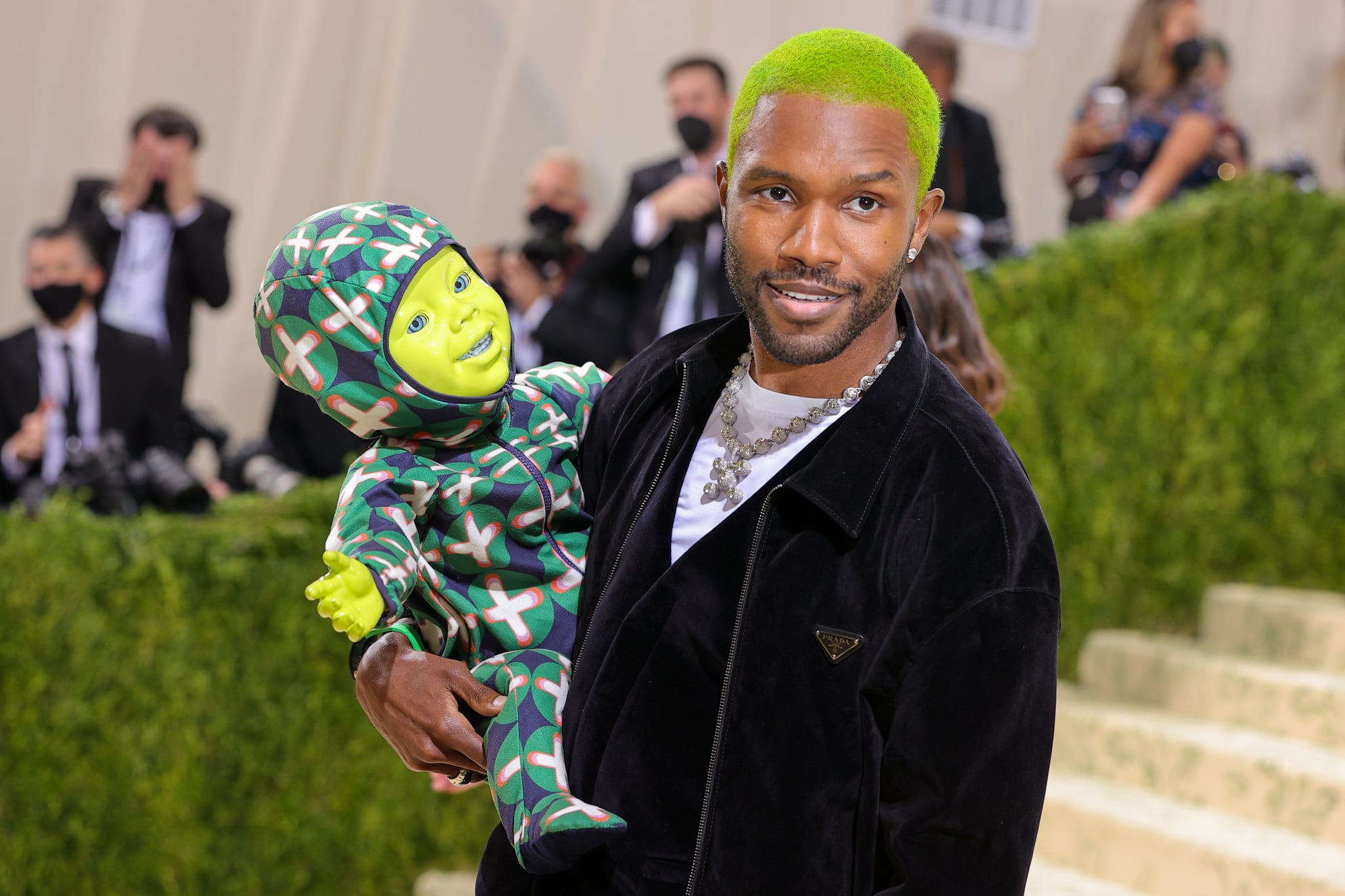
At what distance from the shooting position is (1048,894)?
3.66 metres

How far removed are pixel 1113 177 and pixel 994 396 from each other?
11.0 feet

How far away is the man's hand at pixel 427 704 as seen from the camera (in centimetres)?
171

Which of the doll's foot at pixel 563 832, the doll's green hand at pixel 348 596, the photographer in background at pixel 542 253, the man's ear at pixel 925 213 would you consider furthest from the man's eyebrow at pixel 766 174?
the photographer in background at pixel 542 253

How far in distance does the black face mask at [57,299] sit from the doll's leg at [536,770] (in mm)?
3775

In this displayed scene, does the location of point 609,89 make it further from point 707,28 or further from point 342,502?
point 342,502

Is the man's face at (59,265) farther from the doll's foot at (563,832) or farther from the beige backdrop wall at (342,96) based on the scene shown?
the doll's foot at (563,832)

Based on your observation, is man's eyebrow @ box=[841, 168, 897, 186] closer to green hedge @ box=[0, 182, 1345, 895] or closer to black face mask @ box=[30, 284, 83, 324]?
green hedge @ box=[0, 182, 1345, 895]

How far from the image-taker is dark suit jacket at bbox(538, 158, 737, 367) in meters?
4.78

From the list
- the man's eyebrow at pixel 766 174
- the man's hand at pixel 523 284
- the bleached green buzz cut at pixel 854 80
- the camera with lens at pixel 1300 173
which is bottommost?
the man's hand at pixel 523 284

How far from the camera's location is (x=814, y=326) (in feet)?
5.00

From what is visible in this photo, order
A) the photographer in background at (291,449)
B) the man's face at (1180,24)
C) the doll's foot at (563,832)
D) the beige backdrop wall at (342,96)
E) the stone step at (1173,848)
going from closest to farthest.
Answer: the doll's foot at (563,832)
the stone step at (1173,848)
the photographer in background at (291,449)
the man's face at (1180,24)
the beige backdrop wall at (342,96)

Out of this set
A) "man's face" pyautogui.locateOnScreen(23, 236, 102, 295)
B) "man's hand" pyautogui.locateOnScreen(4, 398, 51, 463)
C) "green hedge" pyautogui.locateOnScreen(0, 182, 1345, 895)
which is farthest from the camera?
"man's face" pyautogui.locateOnScreen(23, 236, 102, 295)

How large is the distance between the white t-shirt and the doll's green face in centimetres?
26

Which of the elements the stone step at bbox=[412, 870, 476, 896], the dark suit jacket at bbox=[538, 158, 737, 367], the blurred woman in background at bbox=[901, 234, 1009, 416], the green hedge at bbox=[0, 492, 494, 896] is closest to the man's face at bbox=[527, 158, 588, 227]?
the dark suit jacket at bbox=[538, 158, 737, 367]
